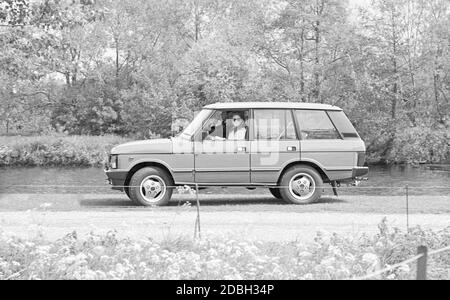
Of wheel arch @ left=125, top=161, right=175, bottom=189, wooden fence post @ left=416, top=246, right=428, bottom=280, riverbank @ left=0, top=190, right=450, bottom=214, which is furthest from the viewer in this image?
wheel arch @ left=125, top=161, right=175, bottom=189

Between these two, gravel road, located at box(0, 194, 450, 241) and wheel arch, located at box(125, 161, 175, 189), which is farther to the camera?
wheel arch, located at box(125, 161, 175, 189)

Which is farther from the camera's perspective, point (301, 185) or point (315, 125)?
point (315, 125)

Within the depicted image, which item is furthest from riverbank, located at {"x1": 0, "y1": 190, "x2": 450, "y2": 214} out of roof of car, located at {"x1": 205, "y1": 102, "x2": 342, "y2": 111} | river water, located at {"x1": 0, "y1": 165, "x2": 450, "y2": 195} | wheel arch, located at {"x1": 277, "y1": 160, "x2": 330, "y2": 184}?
river water, located at {"x1": 0, "y1": 165, "x2": 450, "y2": 195}

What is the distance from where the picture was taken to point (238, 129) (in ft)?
54.2

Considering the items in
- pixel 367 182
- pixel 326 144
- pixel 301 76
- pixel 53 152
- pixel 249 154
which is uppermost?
pixel 301 76

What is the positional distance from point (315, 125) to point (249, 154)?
167 centimetres

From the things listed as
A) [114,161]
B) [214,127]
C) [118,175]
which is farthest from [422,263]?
[114,161]

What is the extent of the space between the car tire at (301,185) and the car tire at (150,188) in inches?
100.0

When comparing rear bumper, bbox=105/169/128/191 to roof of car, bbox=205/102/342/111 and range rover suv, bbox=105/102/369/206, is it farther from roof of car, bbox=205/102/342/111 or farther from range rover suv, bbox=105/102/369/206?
roof of car, bbox=205/102/342/111

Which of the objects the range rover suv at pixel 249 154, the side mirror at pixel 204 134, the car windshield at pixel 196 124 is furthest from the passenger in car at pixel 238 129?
the car windshield at pixel 196 124

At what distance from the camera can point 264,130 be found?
1662cm

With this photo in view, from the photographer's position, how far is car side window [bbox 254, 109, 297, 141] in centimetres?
1656

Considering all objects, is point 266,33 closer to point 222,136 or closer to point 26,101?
point 26,101

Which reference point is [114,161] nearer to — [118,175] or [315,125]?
[118,175]
